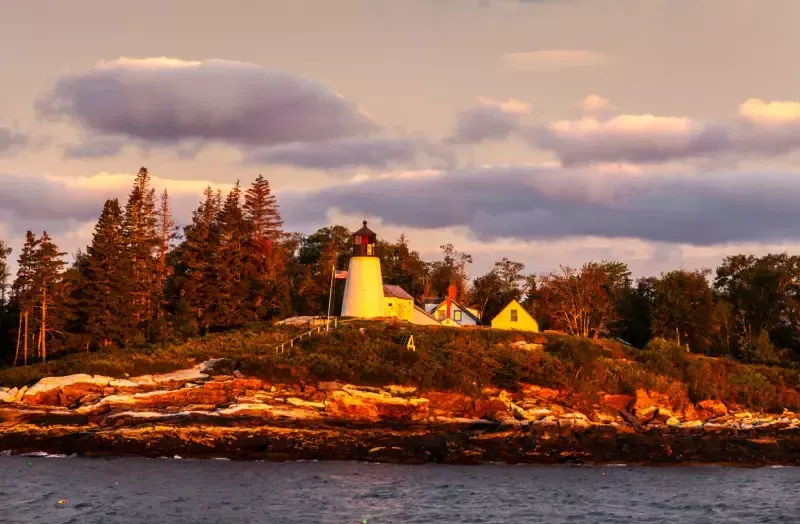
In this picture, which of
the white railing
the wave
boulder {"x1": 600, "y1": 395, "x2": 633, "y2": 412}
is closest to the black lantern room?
the white railing

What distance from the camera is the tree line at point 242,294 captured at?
6106cm

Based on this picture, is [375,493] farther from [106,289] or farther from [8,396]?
[106,289]

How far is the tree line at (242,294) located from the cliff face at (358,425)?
14924 mm

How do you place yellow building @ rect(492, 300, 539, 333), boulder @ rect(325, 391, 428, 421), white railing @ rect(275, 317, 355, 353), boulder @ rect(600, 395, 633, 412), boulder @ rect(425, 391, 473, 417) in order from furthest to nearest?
yellow building @ rect(492, 300, 539, 333) → white railing @ rect(275, 317, 355, 353) → boulder @ rect(600, 395, 633, 412) → boulder @ rect(425, 391, 473, 417) → boulder @ rect(325, 391, 428, 421)

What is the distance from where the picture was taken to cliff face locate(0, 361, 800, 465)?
3888 cm

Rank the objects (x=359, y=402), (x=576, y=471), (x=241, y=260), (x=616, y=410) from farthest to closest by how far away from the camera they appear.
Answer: (x=241, y=260)
(x=616, y=410)
(x=359, y=402)
(x=576, y=471)

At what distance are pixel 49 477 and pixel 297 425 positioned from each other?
11.9 m

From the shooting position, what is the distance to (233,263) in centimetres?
6869

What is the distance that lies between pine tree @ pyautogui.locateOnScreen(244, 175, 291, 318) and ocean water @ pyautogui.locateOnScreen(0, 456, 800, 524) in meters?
30.9

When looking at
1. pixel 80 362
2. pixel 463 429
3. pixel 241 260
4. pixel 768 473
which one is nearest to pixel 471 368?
pixel 463 429

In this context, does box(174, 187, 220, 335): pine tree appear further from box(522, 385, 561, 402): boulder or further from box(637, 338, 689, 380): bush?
box(637, 338, 689, 380): bush

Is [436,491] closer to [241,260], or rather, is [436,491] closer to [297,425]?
[297,425]

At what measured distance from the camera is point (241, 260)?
69750 millimetres

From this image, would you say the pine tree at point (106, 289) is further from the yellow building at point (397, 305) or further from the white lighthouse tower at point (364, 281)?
→ the yellow building at point (397, 305)
